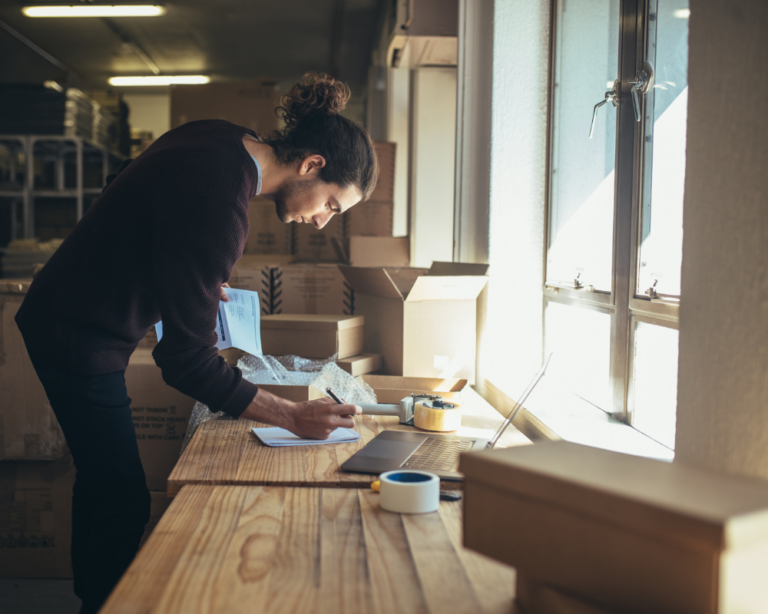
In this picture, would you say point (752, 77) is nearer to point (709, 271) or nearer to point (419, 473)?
point (709, 271)

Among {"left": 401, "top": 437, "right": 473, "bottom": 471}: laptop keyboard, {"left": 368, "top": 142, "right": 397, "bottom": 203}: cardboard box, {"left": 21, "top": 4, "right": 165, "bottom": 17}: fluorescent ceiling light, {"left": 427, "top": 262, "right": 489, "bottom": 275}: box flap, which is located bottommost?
{"left": 401, "top": 437, "right": 473, "bottom": 471}: laptop keyboard

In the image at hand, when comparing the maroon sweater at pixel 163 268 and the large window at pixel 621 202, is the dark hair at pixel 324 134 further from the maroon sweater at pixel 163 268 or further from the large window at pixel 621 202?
the large window at pixel 621 202

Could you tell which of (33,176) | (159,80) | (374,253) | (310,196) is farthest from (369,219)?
(159,80)

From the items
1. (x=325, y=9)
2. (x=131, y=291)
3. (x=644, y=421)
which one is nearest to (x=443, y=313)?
(x=644, y=421)

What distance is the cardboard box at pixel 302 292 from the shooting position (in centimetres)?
249

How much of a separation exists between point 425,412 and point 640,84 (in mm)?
880

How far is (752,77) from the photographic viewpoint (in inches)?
26.7

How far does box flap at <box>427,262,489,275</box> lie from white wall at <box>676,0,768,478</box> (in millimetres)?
1233

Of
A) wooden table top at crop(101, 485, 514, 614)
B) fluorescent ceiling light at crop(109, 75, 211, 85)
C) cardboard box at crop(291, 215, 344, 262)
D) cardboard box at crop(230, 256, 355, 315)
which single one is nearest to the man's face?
wooden table top at crop(101, 485, 514, 614)

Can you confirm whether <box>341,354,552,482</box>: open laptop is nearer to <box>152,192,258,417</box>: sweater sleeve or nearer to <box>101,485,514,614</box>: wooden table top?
<box>101,485,514,614</box>: wooden table top

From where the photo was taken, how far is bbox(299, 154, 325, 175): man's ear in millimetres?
1401

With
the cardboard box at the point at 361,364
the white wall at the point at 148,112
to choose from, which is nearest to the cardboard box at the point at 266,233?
the cardboard box at the point at 361,364

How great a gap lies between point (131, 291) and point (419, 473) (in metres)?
0.71

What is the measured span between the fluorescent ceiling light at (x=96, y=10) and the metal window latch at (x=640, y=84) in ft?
15.9
